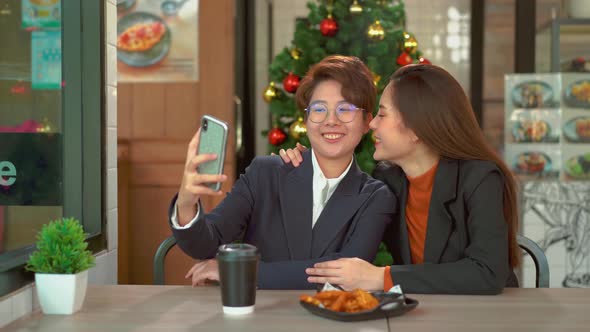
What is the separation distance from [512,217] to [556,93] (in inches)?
114

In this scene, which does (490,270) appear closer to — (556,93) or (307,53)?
(307,53)

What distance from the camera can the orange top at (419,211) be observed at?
6.63ft

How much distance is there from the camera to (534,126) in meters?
4.63

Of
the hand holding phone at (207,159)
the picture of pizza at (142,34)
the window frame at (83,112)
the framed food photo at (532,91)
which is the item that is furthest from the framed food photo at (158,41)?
the hand holding phone at (207,159)

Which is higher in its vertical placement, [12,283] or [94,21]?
[94,21]

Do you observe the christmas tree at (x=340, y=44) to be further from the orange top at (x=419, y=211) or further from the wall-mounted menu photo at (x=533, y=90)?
the orange top at (x=419, y=211)

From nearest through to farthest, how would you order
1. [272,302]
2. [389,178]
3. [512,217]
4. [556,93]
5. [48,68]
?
1. [272,302]
2. [512,217]
3. [389,178]
4. [48,68]
5. [556,93]

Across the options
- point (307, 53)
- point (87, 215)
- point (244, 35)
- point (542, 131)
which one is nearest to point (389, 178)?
point (87, 215)

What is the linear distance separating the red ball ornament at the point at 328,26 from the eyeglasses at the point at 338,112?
2014mm

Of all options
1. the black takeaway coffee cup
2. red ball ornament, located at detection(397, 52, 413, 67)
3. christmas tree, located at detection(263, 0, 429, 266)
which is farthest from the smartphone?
red ball ornament, located at detection(397, 52, 413, 67)

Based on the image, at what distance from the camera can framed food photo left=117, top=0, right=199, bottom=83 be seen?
15.7ft

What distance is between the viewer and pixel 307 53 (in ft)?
13.5

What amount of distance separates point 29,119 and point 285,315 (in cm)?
111

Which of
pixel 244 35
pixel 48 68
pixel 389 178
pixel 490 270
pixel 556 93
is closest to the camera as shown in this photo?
pixel 490 270
